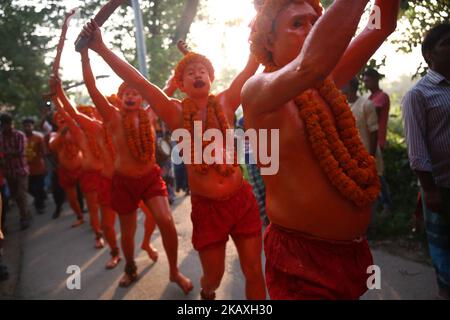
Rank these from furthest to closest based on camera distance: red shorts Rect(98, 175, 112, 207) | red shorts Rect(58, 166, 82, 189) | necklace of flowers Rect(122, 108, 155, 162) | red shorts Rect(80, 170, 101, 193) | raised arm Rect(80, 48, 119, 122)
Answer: red shorts Rect(58, 166, 82, 189) < red shorts Rect(80, 170, 101, 193) < red shorts Rect(98, 175, 112, 207) < necklace of flowers Rect(122, 108, 155, 162) < raised arm Rect(80, 48, 119, 122)

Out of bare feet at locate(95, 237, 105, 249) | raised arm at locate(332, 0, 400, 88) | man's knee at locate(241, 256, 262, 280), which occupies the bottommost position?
bare feet at locate(95, 237, 105, 249)

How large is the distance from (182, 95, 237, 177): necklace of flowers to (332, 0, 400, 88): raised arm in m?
1.16

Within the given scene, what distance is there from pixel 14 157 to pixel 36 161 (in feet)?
4.56

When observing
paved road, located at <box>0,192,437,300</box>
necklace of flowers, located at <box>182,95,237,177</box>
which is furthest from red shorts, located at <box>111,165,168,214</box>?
necklace of flowers, located at <box>182,95,237,177</box>

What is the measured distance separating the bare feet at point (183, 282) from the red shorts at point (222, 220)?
3.16ft

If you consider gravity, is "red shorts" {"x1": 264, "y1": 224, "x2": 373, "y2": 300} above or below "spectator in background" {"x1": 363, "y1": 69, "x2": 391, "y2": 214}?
below

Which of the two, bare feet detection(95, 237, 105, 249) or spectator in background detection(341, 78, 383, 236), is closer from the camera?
spectator in background detection(341, 78, 383, 236)

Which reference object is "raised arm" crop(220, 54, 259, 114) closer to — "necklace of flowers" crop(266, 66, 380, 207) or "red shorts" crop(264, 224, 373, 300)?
"necklace of flowers" crop(266, 66, 380, 207)

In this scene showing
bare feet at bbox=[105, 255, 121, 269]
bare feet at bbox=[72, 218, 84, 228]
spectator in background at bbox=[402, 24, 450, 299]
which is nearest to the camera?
spectator in background at bbox=[402, 24, 450, 299]

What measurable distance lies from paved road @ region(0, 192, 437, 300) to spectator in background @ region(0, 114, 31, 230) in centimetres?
118

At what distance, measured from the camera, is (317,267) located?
5.38 ft

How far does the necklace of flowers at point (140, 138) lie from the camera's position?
383cm

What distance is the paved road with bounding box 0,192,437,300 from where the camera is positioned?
3523 millimetres

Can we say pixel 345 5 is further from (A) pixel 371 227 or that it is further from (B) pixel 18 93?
(B) pixel 18 93
